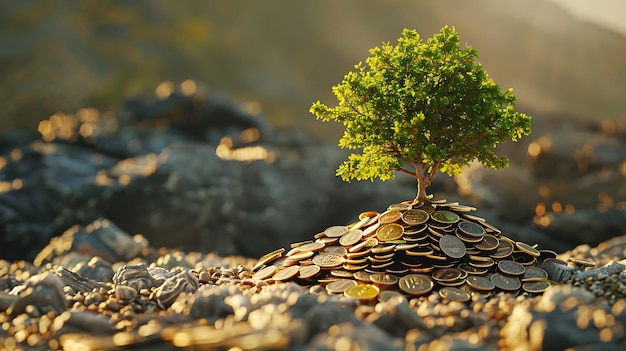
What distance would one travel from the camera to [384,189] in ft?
101

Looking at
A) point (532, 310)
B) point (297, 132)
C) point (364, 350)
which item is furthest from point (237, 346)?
point (297, 132)

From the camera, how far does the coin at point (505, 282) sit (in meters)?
10.8

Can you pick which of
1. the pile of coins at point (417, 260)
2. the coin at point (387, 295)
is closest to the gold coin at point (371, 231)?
the pile of coins at point (417, 260)

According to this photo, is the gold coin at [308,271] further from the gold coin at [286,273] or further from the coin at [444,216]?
the coin at [444,216]

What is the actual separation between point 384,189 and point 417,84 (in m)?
19.0

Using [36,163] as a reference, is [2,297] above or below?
below

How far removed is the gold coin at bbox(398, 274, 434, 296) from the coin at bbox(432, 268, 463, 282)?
7.4 inches

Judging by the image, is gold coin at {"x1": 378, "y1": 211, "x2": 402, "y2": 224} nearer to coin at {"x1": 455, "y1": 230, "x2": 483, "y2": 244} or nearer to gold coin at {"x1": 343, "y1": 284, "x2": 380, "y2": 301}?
coin at {"x1": 455, "y1": 230, "x2": 483, "y2": 244}

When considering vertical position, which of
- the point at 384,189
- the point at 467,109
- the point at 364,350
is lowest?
the point at 364,350

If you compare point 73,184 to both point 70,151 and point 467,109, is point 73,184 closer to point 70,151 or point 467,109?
point 70,151

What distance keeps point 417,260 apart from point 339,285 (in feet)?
5.85

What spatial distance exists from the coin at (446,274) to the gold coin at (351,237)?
1.86 m

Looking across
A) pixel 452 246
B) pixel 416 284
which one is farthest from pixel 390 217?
pixel 416 284

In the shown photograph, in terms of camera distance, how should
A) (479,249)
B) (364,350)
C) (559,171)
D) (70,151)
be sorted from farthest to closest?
(559,171)
(70,151)
(479,249)
(364,350)
